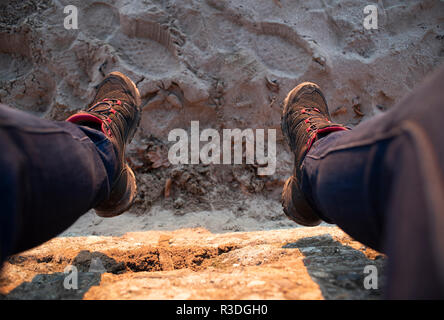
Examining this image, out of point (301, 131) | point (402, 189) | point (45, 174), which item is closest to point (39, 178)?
point (45, 174)

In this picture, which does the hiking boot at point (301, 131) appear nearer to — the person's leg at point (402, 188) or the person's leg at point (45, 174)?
the person's leg at point (402, 188)

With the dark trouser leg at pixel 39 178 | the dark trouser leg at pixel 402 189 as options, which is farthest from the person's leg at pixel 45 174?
the dark trouser leg at pixel 402 189

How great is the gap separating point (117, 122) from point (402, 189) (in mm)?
976

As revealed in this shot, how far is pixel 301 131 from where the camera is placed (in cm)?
105

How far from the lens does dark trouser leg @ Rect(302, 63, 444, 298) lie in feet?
0.93

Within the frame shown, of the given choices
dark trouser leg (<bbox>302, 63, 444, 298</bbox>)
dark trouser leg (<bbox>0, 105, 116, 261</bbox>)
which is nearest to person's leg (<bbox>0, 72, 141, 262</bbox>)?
dark trouser leg (<bbox>0, 105, 116, 261</bbox>)

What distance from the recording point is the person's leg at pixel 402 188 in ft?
0.94

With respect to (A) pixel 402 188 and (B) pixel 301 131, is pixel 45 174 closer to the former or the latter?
(A) pixel 402 188

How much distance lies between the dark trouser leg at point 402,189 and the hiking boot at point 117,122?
0.71 m

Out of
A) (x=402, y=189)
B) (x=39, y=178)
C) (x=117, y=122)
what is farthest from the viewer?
(x=117, y=122)

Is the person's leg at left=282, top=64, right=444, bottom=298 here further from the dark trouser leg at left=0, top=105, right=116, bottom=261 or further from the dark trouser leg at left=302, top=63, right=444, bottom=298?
the dark trouser leg at left=0, top=105, right=116, bottom=261

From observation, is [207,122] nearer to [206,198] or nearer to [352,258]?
[206,198]

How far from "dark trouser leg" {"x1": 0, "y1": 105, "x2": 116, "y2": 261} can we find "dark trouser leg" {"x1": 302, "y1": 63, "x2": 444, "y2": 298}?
0.55 metres
